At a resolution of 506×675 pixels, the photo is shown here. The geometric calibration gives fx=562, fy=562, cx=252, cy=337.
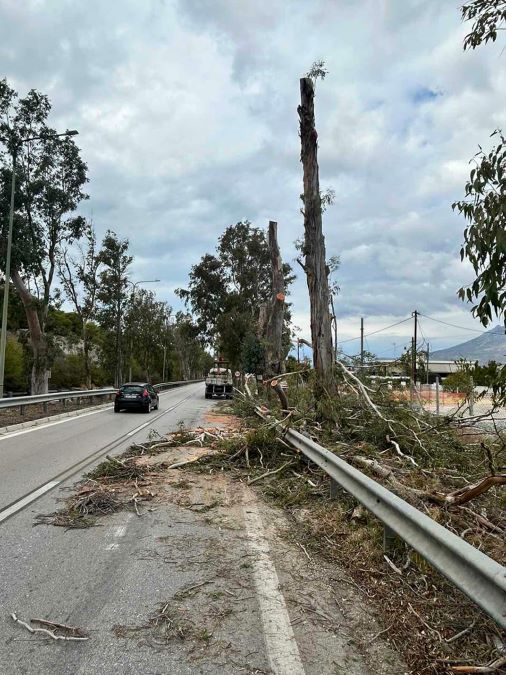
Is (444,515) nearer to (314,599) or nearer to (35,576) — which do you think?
(314,599)

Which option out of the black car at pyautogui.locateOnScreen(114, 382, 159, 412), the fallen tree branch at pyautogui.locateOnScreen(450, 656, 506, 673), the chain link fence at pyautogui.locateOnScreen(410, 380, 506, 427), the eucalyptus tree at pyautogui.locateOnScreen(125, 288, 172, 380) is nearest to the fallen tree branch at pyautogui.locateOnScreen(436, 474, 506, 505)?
the chain link fence at pyautogui.locateOnScreen(410, 380, 506, 427)

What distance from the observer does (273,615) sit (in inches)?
157

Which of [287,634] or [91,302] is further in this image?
[91,302]

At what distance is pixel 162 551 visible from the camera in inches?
211

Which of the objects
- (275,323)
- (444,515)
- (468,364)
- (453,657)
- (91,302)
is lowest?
(453,657)

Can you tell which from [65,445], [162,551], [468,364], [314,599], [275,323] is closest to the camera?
[314,599]

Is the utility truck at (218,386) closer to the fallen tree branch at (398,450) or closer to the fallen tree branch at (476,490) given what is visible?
the fallen tree branch at (398,450)

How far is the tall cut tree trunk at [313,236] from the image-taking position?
12898mm

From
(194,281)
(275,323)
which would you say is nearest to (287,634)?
(275,323)

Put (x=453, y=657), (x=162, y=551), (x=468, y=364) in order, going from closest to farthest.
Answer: (x=453, y=657) < (x=162, y=551) < (x=468, y=364)

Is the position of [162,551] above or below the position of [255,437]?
below

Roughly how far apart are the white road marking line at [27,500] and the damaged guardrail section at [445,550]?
160 inches

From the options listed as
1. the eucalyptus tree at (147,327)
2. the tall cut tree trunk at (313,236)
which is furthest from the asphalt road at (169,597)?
the eucalyptus tree at (147,327)

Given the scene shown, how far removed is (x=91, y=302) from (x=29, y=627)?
1523 inches
